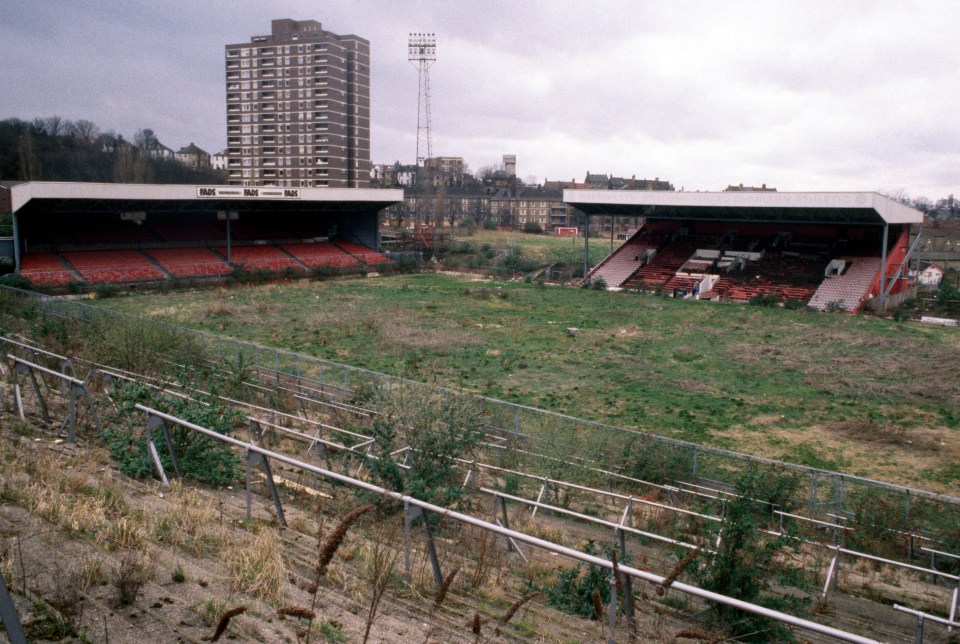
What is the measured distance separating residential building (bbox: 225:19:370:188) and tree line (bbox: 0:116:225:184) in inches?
471

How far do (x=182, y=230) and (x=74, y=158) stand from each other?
125ft

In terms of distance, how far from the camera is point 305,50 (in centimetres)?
11306

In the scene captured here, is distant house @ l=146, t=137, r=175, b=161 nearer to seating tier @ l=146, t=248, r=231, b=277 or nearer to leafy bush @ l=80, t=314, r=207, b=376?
seating tier @ l=146, t=248, r=231, b=277

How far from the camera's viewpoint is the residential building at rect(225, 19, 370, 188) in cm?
11362

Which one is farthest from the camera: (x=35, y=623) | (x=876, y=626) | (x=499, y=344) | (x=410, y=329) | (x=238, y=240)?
(x=238, y=240)

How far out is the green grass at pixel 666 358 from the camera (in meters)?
18.2

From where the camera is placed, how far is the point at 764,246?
51344 mm

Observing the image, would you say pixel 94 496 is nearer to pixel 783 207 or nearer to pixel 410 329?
pixel 410 329

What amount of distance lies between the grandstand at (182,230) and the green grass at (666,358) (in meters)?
5.79

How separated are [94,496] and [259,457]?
1524 millimetres

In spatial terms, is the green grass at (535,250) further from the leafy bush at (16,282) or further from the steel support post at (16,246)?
the leafy bush at (16,282)

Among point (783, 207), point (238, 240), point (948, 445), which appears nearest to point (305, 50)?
point (238, 240)

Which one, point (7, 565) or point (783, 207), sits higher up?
point (783, 207)

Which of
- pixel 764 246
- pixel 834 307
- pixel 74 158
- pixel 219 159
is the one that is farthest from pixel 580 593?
pixel 219 159
